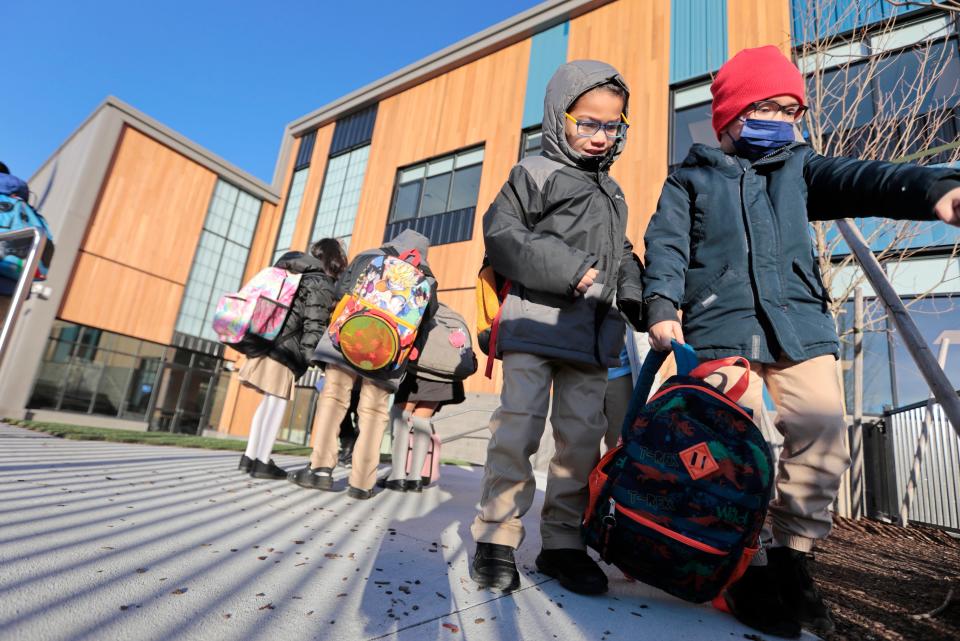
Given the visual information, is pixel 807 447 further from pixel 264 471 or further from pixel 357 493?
pixel 264 471

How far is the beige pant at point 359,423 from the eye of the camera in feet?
10.5

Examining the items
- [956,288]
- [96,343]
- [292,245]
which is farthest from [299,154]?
[956,288]

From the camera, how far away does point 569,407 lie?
1897 mm

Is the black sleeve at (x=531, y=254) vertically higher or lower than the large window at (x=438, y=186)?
lower

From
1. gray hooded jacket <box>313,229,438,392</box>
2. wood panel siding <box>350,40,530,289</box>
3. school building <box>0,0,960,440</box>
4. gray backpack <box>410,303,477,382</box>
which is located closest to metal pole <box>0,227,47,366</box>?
gray hooded jacket <box>313,229,438,392</box>

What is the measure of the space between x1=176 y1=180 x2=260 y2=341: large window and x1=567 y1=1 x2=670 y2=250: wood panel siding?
1323 centimetres

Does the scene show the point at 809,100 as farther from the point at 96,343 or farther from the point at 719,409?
the point at 96,343

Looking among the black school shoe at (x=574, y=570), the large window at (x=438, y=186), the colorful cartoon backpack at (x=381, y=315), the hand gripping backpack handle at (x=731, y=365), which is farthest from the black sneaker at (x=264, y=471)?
the large window at (x=438, y=186)

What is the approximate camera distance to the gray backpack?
359 cm

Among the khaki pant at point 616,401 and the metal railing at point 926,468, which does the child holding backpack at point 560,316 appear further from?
the metal railing at point 926,468

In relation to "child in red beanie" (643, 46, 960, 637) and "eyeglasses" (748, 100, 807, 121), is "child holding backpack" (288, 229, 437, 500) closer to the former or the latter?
"child in red beanie" (643, 46, 960, 637)

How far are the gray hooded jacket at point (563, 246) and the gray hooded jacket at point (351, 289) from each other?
1.40 m

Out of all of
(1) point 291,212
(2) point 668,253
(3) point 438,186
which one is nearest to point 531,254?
(2) point 668,253

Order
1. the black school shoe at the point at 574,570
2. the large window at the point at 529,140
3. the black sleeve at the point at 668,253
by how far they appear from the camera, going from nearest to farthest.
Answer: the black school shoe at the point at 574,570, the black sleeve at the point at 668,253, the large window at the point at 529,140
